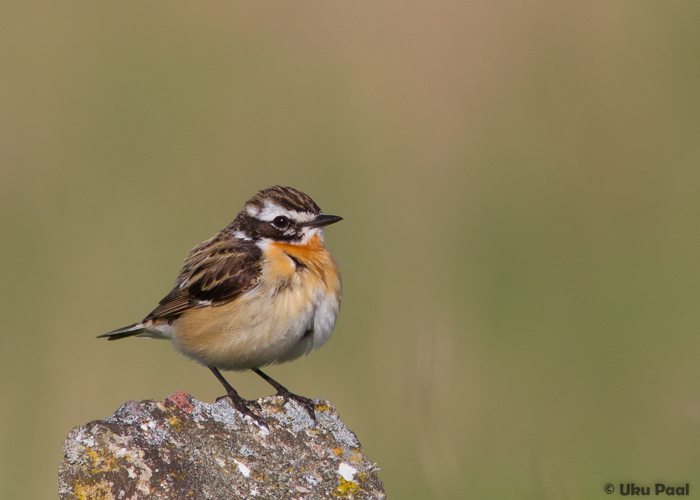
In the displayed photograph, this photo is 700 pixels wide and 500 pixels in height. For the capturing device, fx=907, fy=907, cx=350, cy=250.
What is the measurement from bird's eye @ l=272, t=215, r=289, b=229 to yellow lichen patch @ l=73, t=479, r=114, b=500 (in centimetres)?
312

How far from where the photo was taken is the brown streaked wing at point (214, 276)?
21.5 ft

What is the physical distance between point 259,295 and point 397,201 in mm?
5157

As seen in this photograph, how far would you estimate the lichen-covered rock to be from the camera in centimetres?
420

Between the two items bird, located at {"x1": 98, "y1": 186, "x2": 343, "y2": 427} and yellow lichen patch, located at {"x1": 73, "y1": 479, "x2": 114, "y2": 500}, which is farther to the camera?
bird, located at {"x1": 98, "y1": 186, "x2": 343, "y2": 427}

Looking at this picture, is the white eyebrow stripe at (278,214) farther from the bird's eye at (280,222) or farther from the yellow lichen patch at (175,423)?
the yellow lichen patch at (175,423)

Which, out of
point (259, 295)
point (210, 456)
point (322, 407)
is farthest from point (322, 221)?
point (210, 456)

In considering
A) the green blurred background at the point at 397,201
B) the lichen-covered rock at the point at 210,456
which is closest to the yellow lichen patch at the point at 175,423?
the lichen-covered rock at the point at 210,456

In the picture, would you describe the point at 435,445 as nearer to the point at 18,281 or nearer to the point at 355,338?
the point at 355,338

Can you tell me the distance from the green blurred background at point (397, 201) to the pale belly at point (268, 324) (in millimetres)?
1820

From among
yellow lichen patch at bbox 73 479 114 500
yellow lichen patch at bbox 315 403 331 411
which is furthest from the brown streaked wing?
yellow lichen patch at bbox 73 479 114 500

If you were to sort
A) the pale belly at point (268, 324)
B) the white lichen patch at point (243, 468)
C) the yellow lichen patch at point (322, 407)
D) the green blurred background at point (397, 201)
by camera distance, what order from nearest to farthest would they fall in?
the white lichen patch at point (243, 468) → the yellow lichen patch at point (322, 407) → the pale belly at point (268, 324) → the green blurred background at point (397, 201)

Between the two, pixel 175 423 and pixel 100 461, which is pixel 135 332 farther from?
pixel 100 461

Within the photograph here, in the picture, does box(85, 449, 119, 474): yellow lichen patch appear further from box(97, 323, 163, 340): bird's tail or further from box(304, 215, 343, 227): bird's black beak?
box(304, 215, 343, 227): bird's black beak

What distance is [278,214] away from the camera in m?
6.93
